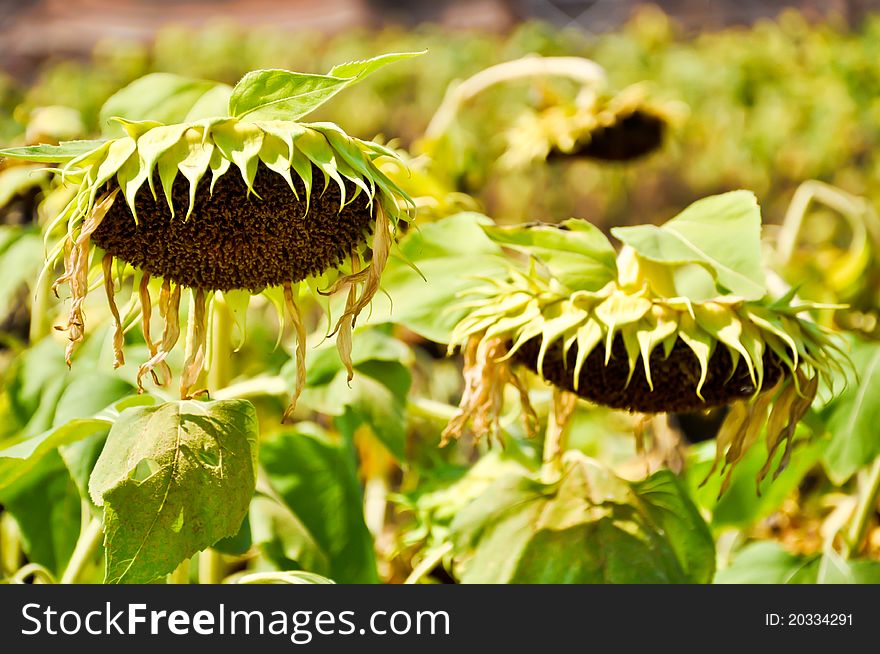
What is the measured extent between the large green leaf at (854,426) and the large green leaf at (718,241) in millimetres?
194

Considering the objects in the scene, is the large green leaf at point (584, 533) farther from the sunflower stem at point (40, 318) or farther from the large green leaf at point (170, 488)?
the sunflower stem at point (40, 318)

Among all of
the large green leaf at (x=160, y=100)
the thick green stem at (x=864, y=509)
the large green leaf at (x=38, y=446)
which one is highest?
the large green leaf at (x=160, y=100)

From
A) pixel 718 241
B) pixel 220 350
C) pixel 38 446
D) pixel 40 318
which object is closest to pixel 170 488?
pixel 38 446

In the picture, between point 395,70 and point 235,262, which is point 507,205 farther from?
point 235,262

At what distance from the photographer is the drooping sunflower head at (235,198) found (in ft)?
1.56

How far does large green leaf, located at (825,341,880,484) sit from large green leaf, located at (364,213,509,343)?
27 cm

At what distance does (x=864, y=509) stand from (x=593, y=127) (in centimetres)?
56

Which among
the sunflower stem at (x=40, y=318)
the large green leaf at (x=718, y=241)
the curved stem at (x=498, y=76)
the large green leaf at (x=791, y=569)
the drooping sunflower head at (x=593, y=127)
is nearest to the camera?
the large green leaf at (x=718, y=241)

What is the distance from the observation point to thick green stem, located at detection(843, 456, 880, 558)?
82cm

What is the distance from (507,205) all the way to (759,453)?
195cm

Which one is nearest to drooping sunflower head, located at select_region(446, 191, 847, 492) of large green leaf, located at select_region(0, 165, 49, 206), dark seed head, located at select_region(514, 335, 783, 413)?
dark seed head, located at select_region(514, 335, 783, 413)

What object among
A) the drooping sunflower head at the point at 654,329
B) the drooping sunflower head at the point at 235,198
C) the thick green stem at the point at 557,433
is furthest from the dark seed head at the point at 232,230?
the thick green stem at the point at 557,433

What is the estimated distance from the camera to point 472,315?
2.08ft

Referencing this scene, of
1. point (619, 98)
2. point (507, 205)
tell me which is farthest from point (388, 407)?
point (507, 205)
